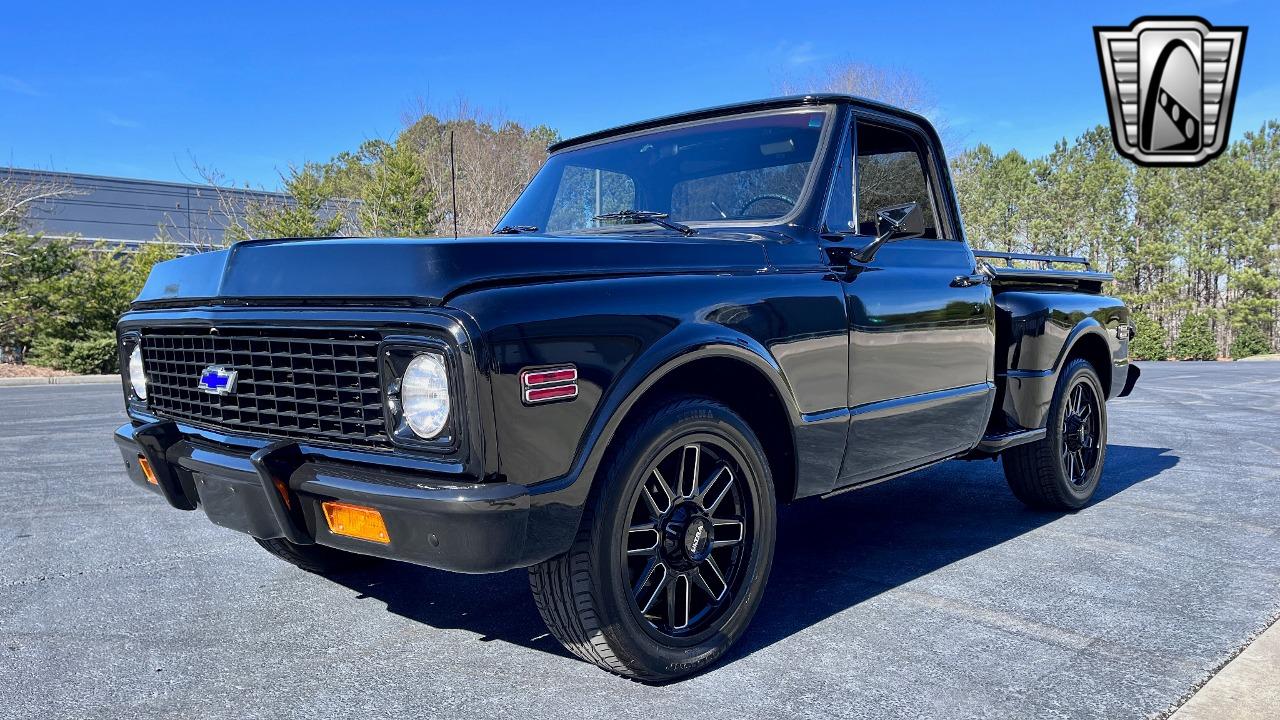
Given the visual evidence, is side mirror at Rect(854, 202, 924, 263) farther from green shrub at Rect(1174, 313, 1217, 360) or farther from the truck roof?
green shrub at Rect(1174, 313, 1217, 360)

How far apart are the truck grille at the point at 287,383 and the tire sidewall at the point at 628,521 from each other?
2.25 ft

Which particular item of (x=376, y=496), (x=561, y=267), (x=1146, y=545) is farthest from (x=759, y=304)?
(x=1146, y=545)

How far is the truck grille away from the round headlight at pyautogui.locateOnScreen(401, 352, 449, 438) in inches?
4.4

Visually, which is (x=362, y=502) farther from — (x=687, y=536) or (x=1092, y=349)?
(x=1092, y=349)

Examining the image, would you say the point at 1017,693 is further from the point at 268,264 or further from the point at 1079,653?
the point at 268,264

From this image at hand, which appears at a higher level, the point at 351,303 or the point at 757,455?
the point at 351,303

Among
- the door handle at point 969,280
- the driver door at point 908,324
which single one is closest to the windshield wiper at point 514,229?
the driver door at point 908,324

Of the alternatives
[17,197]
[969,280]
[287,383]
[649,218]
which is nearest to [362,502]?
[287,383]

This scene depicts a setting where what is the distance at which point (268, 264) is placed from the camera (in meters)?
2.83

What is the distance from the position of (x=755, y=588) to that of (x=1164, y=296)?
128 ft

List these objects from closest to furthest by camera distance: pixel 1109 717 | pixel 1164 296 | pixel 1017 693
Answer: pixel 1109 717, pixel 1017 693, pixel 1164 296

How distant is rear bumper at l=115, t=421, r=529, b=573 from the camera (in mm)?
2355

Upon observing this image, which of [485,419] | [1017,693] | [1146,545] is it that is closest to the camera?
[485,419]

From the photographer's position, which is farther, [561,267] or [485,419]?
[561,267]
